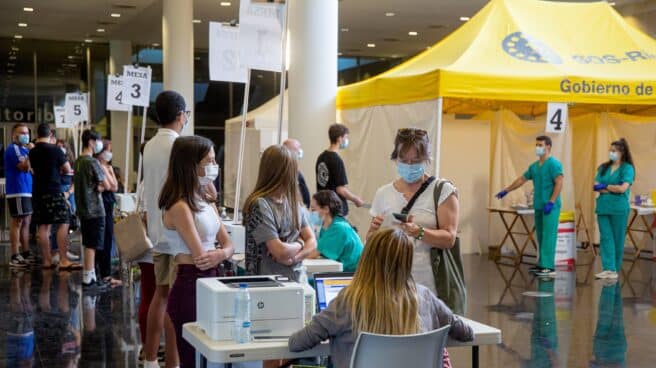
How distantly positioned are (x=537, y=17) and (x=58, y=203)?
6.04 m

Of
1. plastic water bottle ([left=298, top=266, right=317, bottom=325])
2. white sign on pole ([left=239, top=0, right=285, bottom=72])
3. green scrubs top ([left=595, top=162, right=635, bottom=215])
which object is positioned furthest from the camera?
green scrubs top ([left=595, top=162, right=635, bottom=215])

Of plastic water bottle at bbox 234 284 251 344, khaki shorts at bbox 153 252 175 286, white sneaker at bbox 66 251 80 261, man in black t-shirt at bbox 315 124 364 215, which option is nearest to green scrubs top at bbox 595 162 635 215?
man in black t-shirt at bbox 315 124 364 215

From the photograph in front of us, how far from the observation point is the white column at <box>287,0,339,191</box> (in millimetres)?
10305

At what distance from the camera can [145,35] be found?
21.5 meters

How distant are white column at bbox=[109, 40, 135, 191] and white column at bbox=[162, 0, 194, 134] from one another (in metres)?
5.91

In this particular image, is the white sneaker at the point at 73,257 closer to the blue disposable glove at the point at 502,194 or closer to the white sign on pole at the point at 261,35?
the blue disposable glove at the point at 502,194

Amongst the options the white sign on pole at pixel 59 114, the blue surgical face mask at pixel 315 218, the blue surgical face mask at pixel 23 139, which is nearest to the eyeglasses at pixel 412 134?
the blue surgical face mask at pixel 315 218

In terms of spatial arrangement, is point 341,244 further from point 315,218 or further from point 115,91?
point 115,91

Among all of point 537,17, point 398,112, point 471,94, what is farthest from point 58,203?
point 537,17

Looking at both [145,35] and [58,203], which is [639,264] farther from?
[145,35]

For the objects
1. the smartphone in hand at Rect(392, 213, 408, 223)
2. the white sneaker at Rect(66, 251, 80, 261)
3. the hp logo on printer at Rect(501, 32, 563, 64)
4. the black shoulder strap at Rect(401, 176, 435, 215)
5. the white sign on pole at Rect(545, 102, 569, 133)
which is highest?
the hp logo on printer at Rect(501, 32, 563, 64)

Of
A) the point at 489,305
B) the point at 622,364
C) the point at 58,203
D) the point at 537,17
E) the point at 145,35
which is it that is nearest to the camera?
the point at 622,364

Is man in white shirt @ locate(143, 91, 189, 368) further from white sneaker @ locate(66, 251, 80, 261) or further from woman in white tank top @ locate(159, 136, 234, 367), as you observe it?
white sneaker @ locate(66, 251, 80, 261)

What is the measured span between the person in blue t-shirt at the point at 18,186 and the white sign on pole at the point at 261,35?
5.00 m
